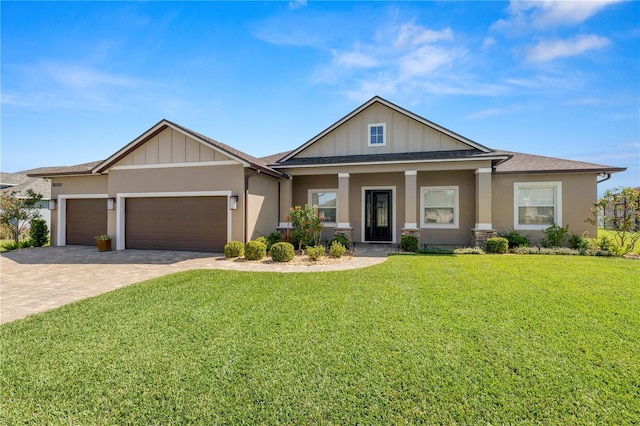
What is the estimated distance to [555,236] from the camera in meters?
10.8

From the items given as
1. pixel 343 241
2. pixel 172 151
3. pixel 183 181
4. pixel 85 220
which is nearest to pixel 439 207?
pixel 343 241

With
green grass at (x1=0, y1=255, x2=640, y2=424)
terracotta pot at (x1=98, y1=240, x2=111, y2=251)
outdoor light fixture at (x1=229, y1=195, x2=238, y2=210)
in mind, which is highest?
outdoor light fixture at (x1=229, y1=195, x2=238, y2=210)

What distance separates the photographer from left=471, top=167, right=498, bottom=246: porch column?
10625mm

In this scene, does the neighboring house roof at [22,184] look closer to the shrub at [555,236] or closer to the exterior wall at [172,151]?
the exterior wall at [172,151]

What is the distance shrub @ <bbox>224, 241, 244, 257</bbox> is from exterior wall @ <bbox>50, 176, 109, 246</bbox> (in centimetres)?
755

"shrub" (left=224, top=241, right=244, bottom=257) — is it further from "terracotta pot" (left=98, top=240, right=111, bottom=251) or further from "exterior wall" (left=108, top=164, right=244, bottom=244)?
"terracotta pot" (left=98, top=240, right=111, bottom=251)

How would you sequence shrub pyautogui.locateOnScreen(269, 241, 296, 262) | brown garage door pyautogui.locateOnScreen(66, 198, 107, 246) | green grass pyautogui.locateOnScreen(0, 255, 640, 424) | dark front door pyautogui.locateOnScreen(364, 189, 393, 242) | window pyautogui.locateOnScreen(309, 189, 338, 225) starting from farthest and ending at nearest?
window pyautogui.locateOnScreen(309, 189, 338, 225)
dark front door pyautogui.locateOnScreen(364, 189, 393, 242)
brown garage door pyautogui.locateOnScreen(66, 198, 107, 246)
shrub pyautogui.locateOnScreen(269, 241, 296, 262)
green grass pyautogui.locateOnScreen(0, 255, 640, 424)

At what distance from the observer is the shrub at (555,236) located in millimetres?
10719

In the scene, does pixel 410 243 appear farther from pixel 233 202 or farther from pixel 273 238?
pixel 233 202

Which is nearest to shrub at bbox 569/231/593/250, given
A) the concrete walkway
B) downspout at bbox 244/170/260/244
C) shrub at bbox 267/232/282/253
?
the concrete walkway

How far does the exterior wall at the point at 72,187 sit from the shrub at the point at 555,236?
18.9 meters

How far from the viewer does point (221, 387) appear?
2738mm

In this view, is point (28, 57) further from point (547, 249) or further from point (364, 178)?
point (547, 249)

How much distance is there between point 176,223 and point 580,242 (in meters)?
15.7
